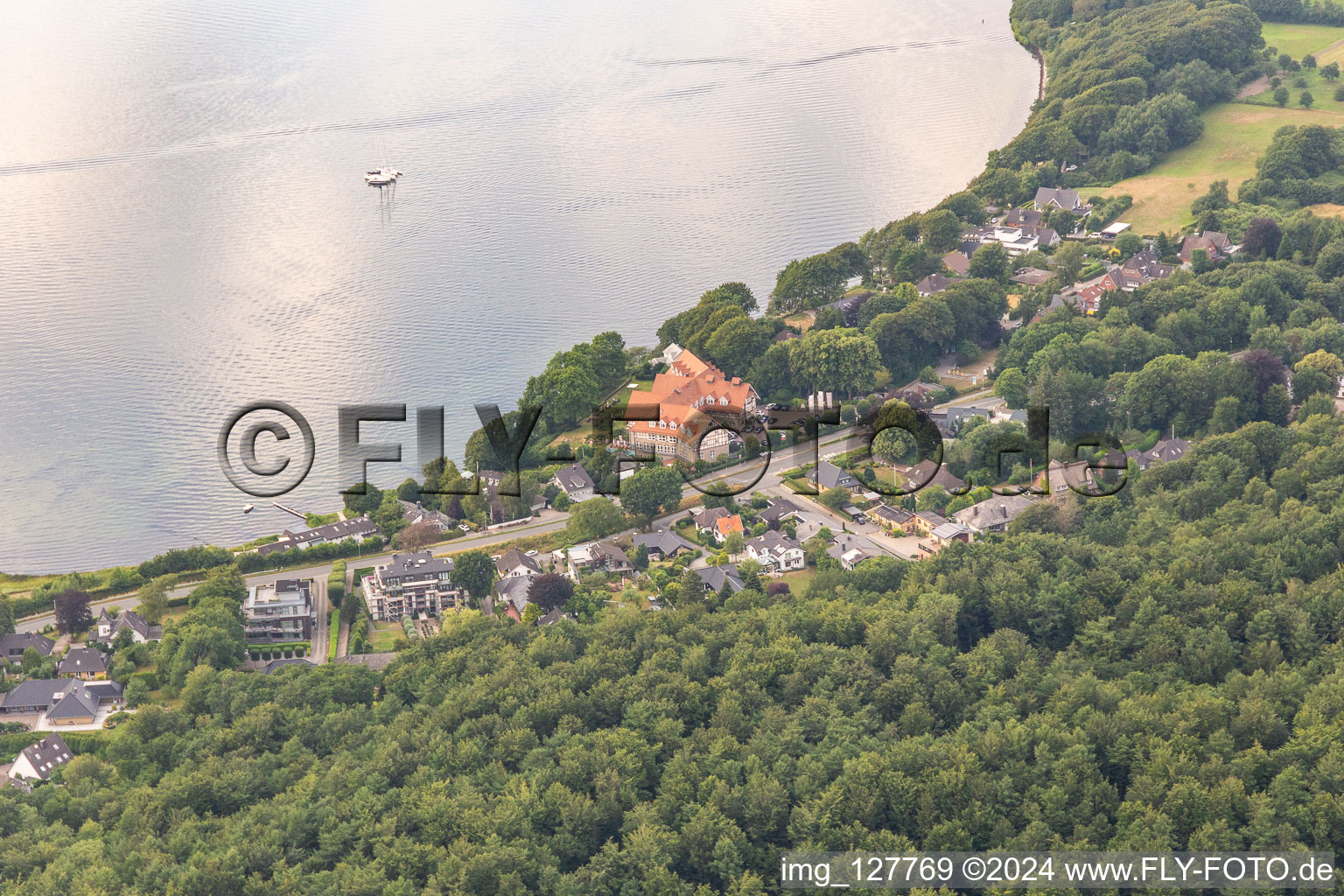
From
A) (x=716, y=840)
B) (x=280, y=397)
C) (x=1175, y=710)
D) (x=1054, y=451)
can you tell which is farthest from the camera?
(x=280, y=397)

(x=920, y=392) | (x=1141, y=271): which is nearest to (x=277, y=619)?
(x=920, y=392)

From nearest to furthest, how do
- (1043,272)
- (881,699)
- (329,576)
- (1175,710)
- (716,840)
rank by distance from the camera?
1. (716,840)
2. (1175,710)
3. (881,699)
4. (329,576)
5. (1043,272)

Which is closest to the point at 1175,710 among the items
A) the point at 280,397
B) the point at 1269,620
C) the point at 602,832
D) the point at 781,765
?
the point at 1269,620

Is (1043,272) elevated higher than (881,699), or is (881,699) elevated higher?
(1043,272)

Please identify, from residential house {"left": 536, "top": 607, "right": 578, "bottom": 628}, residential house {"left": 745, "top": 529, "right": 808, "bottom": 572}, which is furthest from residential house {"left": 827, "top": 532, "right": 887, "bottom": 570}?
residential house {"left": 536, "top": 607, "right": 578, "bottom": 628}

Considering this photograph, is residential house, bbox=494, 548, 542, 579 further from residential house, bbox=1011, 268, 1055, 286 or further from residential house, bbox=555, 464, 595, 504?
residential house, bbox=1011, 268, 1055, 286

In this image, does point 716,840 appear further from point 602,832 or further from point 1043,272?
point 1043,272

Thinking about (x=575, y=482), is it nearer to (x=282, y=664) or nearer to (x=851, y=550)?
(x=851, y=550)

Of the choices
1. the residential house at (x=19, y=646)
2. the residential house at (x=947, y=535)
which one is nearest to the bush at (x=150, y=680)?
the residential house at (x=19, y=646)
